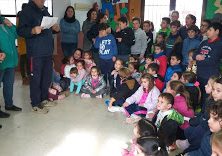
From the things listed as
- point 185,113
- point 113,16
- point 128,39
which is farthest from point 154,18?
point 185,113

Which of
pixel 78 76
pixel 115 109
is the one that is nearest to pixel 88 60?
pixel 78 76

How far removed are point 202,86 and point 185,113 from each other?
0.67 metres

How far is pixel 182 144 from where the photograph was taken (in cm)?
258

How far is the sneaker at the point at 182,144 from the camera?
2561mm

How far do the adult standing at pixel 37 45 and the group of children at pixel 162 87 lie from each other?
490mm

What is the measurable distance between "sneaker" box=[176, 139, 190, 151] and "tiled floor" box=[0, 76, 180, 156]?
0.50 metres

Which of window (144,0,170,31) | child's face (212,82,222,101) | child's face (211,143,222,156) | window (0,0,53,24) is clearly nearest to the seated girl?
child's face (212,82,222,101)

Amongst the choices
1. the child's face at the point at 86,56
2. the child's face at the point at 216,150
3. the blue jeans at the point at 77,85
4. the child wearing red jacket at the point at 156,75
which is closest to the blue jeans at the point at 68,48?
the child's face at the point at 86,56

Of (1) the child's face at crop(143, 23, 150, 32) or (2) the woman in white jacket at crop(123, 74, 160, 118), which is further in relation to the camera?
(1) the child's face at crop(143, 23, 150, 32)

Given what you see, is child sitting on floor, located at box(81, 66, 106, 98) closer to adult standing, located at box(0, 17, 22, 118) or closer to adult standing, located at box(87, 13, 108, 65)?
adult standing, located at box(87, 13, 108, 65)

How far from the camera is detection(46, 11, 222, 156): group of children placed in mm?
2145

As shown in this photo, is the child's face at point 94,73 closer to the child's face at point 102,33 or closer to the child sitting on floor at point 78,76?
the child sitting on floor at point 78,76

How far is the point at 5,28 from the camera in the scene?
3105 millimetres

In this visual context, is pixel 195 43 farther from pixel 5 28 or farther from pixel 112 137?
pixel 5 28
